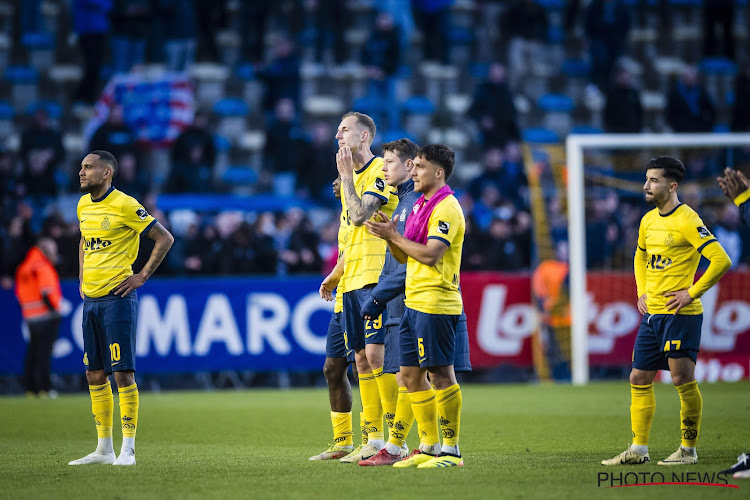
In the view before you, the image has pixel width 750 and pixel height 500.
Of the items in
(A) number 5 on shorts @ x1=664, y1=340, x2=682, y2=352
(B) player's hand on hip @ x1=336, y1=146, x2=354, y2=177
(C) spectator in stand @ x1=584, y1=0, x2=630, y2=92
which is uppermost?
(C) spectator in stand @ x1=584, y1=0, x2=630, y2=92

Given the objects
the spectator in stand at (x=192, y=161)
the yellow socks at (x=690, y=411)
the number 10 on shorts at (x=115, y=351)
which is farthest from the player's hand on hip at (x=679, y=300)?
the spectator in stand at (x=192, y=161)

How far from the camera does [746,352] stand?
16.0 meters

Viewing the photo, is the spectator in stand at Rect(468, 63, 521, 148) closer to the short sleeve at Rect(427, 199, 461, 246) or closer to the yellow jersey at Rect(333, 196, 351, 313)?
the yellow jersey at Rect(333, 196, 351, 313)

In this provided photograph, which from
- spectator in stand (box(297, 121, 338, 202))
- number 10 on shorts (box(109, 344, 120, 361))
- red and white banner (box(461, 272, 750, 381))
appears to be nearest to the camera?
number 10 on shorts (box(109, 344, 120, 361))

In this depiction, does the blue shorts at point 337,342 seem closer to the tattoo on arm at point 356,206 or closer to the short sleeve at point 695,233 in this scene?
the tattoo on arm at point 356,206

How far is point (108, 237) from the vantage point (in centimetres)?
791

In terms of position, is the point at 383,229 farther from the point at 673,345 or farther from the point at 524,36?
the point at 524,36

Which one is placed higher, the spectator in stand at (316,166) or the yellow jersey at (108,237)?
the spectator in stand at (316,166)

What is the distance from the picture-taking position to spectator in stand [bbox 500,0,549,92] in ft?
73.9

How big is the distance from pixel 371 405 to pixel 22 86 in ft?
51.0

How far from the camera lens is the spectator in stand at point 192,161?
18.8 m

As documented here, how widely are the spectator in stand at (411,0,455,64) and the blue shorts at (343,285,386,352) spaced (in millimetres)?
15076

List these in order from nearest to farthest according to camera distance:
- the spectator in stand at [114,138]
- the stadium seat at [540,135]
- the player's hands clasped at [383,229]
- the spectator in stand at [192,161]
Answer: the player's hands clasped at [383,229] < the spectator in stand at [114,138] < the spectator in stand at [192,161] < the stadium seat at [540,135]

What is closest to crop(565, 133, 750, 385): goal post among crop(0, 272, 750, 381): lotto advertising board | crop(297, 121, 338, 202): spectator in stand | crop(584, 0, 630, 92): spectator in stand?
crop(0, 272, 750, 381): lotto advertising board
